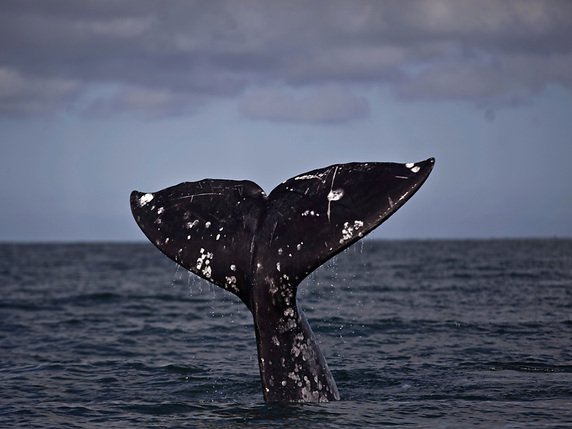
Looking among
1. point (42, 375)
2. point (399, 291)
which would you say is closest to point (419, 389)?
point (42, 375)

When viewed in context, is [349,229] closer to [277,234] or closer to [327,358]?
[277,234]

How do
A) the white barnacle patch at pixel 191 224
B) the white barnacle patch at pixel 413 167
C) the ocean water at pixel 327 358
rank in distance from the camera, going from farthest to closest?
1. the ocean water at pixel 327 358
2. the white barnacle patch at pixel 191 224
3. the white barnacle patch at pixel 413 167

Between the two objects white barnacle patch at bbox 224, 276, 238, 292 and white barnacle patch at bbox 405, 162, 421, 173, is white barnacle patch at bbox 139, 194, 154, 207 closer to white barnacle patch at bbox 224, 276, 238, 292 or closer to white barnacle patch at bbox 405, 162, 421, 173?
white barnacle patch at bbox 224, 276, 238, 292

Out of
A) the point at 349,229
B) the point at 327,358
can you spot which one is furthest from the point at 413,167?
the point at 327,358

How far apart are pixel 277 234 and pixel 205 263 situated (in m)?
0.64

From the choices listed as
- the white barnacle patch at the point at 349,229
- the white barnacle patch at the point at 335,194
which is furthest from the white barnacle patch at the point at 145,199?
the white barnacle patch at the point at 349,229

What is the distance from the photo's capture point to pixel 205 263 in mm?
7250

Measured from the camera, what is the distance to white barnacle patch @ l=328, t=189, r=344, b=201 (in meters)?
6.93

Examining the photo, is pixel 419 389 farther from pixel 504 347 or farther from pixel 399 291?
pixel 399 291

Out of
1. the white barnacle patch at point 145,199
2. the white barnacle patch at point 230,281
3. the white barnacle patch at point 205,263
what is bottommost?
the white barnacle patch at point 230,281

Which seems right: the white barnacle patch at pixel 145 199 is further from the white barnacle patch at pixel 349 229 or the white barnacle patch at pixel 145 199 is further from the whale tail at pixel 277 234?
the white barnacle patch at pixel 349 229

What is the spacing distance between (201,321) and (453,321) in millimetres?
5084

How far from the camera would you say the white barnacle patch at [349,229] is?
6.61 metres

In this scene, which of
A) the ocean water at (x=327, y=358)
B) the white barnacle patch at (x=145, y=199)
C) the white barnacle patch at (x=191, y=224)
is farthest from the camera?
the ocean water at (x=327, y=358)
